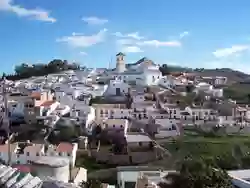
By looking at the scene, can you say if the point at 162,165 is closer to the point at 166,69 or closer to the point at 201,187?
the point at 201,187

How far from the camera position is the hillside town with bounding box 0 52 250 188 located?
22.2 metres

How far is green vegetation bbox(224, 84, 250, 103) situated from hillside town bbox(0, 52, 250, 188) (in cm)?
145

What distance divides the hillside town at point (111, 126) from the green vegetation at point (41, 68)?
14.2 m

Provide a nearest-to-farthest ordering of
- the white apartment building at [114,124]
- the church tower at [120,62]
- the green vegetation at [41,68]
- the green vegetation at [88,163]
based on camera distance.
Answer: the green vegetation at [88,163] < the white apartment building at [114,124] < the church tower at [120,62] < the green vegetation at [41,68]

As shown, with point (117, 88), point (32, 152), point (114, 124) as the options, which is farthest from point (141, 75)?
point (32, 152)

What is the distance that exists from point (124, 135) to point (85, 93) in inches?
393

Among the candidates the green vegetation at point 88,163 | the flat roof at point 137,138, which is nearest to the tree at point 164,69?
the flat roof at point 137,138

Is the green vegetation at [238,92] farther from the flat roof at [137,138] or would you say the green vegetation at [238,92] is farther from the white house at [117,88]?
the flat roof at [137,138]

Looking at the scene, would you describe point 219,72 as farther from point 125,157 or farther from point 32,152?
point 32,152

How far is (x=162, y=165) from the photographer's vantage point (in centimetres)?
2358

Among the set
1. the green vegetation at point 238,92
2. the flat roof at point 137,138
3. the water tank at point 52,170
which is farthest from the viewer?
the green vegetation at point 238,92

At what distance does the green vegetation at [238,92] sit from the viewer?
4009cm

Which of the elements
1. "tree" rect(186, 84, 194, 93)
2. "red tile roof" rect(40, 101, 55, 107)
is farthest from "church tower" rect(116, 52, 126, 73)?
"red tile roof" rect(40, 101, 55, 107)

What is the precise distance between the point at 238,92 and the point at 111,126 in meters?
19.1
